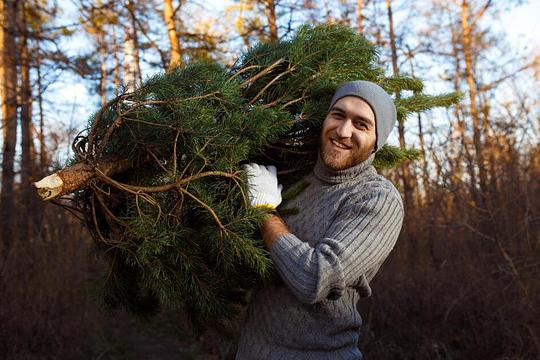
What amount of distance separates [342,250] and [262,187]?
0.43 m

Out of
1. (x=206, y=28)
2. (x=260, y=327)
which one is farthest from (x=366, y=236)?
(x=206, y=28)

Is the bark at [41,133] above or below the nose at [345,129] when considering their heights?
above

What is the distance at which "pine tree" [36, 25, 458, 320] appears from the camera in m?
1.79

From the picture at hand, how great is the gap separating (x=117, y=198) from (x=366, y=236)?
952mm

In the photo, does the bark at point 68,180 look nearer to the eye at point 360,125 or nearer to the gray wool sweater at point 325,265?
the gray wool sweater at point 325,265

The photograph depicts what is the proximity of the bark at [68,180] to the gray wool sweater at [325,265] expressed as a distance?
701 millimetres

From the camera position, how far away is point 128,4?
336 inches

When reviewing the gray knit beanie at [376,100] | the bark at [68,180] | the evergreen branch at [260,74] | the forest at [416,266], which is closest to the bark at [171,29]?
the forest at [416,266]

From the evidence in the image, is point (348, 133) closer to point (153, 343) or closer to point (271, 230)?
point (271, 230)

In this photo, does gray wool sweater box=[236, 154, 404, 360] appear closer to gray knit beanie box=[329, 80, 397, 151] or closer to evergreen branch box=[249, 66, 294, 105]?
gray knit beanie box=[329, 80, 397, 151]

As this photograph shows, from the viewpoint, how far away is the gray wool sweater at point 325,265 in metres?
1.70

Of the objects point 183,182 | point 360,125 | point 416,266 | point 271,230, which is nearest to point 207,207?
point 183,182

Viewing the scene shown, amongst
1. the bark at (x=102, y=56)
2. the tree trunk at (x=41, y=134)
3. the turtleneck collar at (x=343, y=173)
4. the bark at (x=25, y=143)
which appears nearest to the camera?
the turtleneck collar at (x=343, y=173)

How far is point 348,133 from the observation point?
1.93 meters
